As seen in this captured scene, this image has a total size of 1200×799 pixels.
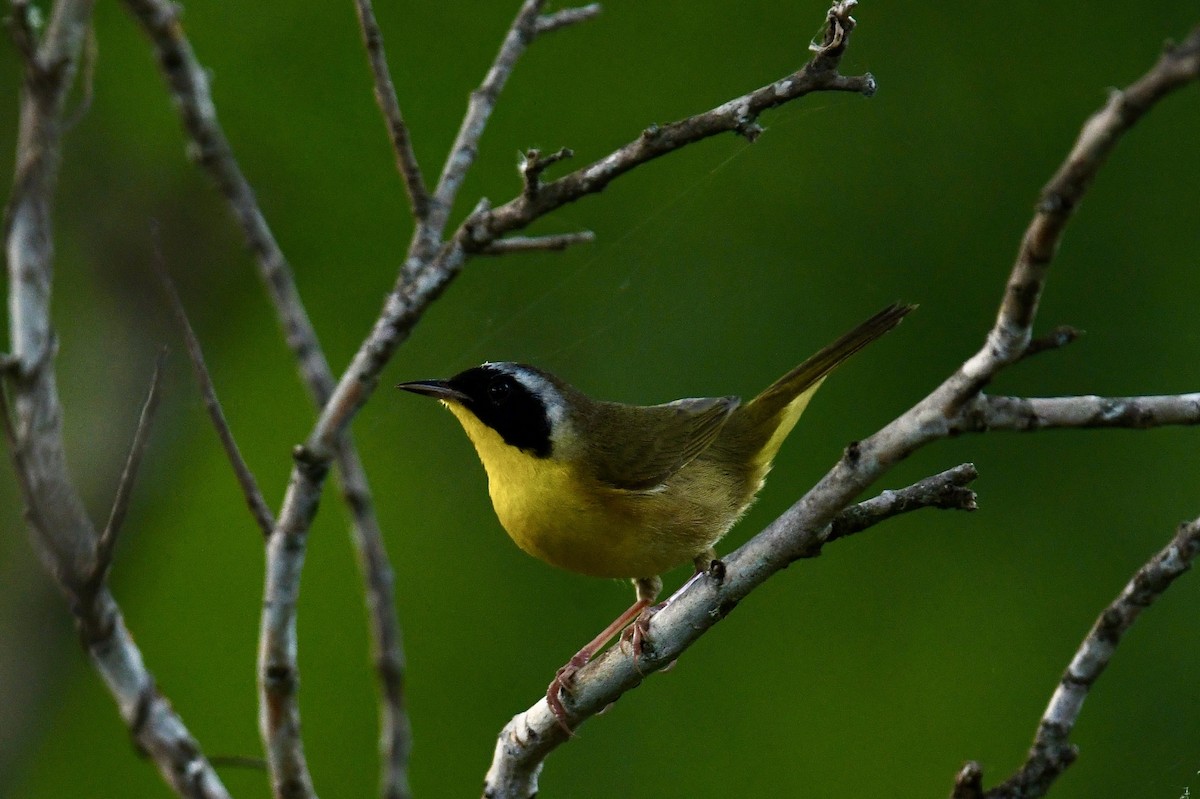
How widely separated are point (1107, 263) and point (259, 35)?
13.9 ft

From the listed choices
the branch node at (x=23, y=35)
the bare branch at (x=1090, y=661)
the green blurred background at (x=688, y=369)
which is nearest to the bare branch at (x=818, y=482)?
the bare branch at (x=1090, y=661)

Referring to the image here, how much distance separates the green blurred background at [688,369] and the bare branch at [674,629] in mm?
2188

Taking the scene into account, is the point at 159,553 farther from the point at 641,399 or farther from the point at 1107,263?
the point at 1107,263

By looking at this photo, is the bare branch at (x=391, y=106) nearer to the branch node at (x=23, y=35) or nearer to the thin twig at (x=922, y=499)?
the branch node at (x=23, y=35)

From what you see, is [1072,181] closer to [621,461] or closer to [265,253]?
[265,253]

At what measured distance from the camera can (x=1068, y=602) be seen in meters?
5.18

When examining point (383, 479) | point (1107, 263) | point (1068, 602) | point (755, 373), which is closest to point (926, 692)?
point (1068, 602)

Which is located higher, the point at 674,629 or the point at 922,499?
the point at 922,499

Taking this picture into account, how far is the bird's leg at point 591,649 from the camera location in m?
2.52

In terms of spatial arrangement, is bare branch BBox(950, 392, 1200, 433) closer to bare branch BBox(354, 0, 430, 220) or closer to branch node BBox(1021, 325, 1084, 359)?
branch node BBox(1021, 325, 1084, 359)

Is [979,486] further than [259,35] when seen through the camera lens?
No

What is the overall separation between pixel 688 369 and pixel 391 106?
2.81m

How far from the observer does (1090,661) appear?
1954 mm

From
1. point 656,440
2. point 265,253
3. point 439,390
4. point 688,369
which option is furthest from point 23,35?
point 688,369
